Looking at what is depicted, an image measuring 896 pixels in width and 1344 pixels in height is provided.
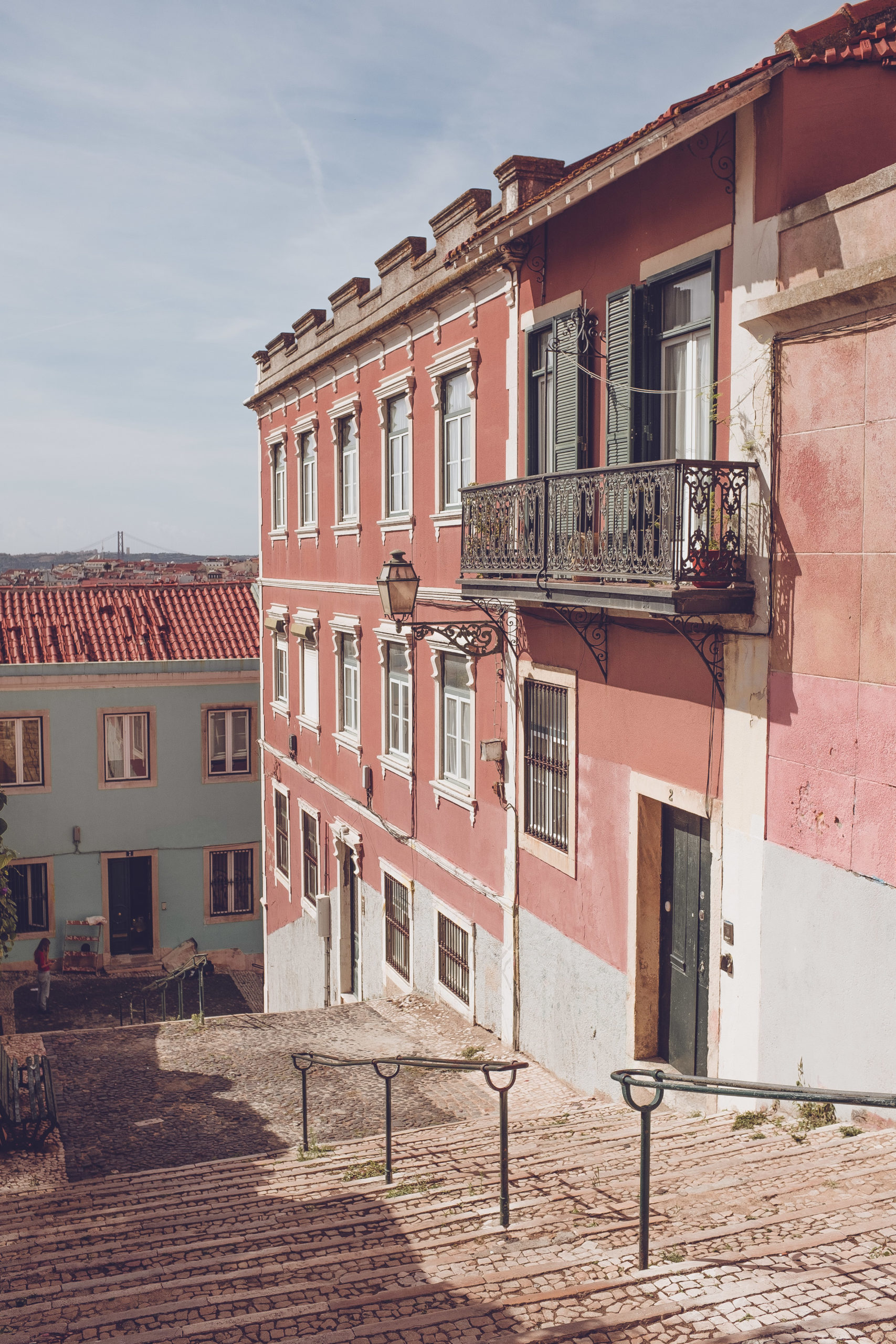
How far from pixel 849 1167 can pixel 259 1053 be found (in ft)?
29.5

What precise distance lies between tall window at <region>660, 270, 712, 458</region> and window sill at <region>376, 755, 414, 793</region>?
708 cm

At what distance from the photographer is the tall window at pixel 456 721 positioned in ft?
44.2

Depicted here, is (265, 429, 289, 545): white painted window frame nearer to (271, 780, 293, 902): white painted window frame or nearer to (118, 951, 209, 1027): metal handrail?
(271, 780, 293, 902): white painted window frame

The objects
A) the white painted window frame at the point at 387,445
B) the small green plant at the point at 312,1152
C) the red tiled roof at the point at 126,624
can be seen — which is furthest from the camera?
the red tiled roof at the point at 126,624

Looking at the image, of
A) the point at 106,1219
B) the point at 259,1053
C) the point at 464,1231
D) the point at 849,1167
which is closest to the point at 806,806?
the point at 849,1167

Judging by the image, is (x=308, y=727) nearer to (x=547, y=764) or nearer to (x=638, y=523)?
(x=547, y=764)

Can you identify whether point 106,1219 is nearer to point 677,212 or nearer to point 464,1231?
point 464,1231

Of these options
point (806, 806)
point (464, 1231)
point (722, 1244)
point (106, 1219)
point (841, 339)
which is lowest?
point (106, 1219)

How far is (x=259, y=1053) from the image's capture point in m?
13.7

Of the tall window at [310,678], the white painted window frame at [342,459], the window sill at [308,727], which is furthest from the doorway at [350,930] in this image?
the white painted window frame at [342,459]

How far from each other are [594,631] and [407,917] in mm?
6765

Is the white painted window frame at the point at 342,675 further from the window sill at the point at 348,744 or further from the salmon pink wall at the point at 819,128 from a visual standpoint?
the salmon pink wall at the point at 819,128

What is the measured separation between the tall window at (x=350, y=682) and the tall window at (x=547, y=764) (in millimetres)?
5792

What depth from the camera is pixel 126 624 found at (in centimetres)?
2544
